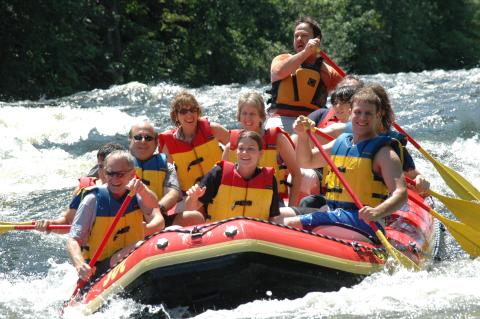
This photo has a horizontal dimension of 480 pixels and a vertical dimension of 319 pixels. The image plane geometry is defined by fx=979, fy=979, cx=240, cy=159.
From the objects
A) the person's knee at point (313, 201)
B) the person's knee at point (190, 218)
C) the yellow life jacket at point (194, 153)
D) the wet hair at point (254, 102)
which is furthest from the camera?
the yellow life jacket at point (194, 153)

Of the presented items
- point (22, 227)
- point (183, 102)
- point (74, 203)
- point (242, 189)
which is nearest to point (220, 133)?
point (183, 102)

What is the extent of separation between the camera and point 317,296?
184 inches

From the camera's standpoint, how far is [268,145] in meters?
5.70

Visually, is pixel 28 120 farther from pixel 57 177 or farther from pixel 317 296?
pixel 317 296

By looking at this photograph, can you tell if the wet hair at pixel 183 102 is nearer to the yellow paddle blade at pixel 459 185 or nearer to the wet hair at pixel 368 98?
the wet hair at pixel 368 98

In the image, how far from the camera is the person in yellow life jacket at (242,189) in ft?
16.6

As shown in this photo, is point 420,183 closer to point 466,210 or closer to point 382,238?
point 466,210

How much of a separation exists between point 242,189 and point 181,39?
15381mm

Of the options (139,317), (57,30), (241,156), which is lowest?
(139,317)

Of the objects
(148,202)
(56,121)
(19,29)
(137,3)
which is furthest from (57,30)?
(148,202)

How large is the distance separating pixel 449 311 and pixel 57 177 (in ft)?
19.0

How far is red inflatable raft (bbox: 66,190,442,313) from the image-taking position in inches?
179

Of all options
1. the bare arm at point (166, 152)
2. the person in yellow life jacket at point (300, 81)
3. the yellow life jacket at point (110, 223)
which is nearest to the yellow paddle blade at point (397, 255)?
the yellow life jacket at point (110, 223)

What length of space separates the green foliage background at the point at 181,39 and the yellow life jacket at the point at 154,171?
37.0 feet
